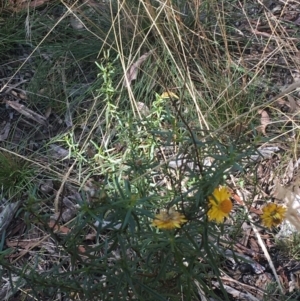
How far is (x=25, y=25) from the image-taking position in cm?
315

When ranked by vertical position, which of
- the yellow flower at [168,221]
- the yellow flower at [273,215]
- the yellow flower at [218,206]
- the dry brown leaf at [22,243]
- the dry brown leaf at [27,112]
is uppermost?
the yellow flower at [218,206]

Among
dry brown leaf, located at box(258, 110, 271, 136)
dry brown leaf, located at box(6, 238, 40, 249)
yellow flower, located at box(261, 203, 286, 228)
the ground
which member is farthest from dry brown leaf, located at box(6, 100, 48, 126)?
yellow flower, located at box(261, 203, 286, 228)

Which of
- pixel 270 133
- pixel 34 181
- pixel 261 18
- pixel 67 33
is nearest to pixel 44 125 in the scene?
pixel 34 181

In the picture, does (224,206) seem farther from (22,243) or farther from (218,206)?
(22,243)

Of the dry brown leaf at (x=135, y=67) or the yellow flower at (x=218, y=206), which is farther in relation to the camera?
the dry brown leaf at (x=135, y=67)

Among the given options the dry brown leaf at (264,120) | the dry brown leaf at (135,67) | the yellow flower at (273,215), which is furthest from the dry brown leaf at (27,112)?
the yellow flower at (273,215)

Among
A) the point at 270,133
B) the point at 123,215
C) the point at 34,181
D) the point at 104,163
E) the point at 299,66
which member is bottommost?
the point at 34,181

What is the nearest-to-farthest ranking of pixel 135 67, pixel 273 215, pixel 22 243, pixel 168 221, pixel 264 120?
pixel 168 221
pixel 273 215
pixel 22 243
pixel 264 120
pixel 135 67

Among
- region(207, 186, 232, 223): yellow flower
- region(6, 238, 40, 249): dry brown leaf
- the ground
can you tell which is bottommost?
region(6, 238, 40, 249): dry brown leaf

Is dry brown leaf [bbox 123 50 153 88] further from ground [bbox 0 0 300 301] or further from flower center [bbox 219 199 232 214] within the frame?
flower center [bbox 219 199 232 214]

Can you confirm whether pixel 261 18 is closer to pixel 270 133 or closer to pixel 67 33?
pixel 270 133

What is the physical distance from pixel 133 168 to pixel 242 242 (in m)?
0.72

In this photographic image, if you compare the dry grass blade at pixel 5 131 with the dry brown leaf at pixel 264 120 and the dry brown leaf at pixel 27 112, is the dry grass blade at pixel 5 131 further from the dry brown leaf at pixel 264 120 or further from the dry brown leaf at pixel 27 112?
the dry brown leaf at pixel 264 120

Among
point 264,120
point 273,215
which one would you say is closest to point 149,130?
point 273,215
